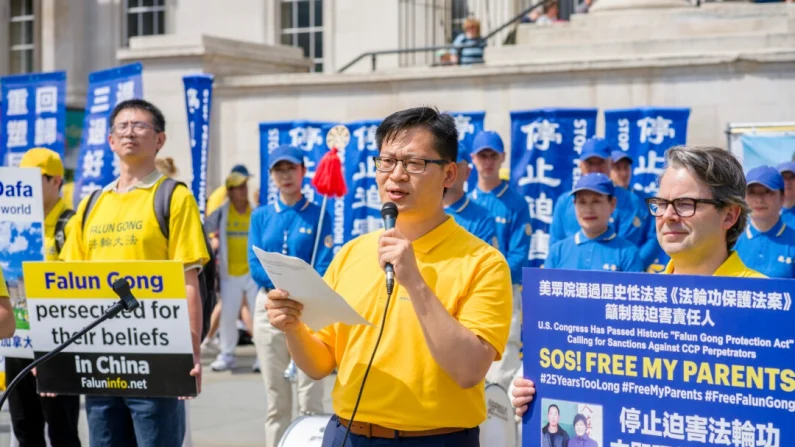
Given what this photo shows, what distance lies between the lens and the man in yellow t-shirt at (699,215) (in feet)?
12.0

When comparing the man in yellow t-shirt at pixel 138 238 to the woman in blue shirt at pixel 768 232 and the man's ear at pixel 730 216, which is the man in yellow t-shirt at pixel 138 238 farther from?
the woman in blue shirt at pixel 768 232

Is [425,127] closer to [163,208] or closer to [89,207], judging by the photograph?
[163,208]

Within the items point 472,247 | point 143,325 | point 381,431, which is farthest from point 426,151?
point 143,325

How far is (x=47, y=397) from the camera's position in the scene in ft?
21.1

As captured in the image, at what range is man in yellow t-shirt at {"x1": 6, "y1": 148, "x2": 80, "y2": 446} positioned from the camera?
647cm

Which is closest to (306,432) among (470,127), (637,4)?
(470,127)

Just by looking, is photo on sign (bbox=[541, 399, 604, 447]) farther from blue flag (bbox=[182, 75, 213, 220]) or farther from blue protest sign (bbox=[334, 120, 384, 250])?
blue flag (bbox=[182, 75, 213, 220])

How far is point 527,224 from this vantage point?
9047 millimetres

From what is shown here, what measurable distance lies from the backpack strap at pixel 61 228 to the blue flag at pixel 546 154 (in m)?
4.81

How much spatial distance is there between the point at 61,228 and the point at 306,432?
2.53m

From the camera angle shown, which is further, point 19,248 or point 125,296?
point 19,248

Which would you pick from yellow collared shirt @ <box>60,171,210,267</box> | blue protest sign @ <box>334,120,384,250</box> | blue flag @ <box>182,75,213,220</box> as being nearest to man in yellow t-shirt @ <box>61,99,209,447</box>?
yellow collared shirt @ <box>60,171,210,267</box>

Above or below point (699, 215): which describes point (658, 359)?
below

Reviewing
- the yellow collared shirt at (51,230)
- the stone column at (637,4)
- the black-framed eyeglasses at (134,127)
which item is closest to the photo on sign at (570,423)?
the black-framed eyeglasses at (134,127)
